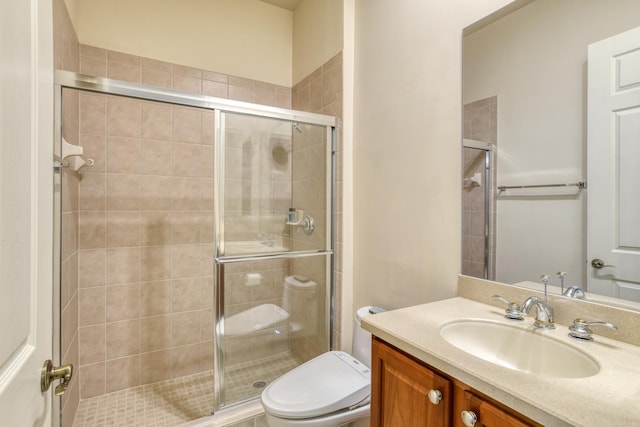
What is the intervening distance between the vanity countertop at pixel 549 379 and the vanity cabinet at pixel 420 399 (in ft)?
0.10

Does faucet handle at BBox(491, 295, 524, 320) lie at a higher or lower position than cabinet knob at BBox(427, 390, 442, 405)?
higher

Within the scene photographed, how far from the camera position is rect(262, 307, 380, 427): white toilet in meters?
1.26

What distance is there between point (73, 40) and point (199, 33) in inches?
31.2

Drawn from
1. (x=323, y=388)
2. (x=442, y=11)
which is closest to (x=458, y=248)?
(x=323, y=388)

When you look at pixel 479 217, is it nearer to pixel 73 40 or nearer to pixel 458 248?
pixel 458 248

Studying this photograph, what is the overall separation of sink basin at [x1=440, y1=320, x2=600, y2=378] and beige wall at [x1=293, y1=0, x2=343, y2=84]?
174 cm

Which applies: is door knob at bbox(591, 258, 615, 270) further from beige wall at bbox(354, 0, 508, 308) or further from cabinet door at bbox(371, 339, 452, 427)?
cabinet door at bbox(371, 339, 452, 427)

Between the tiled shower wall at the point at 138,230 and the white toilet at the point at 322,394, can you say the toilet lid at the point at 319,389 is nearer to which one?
the white toilet at the point at 322,394

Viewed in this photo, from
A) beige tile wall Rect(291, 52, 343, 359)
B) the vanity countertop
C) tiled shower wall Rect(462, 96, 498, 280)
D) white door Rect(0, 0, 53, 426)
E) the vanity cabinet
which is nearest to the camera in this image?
white door Rect(0, 0, 53, 426)

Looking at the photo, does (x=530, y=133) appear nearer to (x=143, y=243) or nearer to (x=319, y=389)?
(x=319, y=389)

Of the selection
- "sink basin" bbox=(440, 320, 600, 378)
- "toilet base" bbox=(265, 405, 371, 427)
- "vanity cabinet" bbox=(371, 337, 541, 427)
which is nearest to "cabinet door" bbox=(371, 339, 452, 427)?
"vanity cabinet" bbox=(371, 337, 541, 427)

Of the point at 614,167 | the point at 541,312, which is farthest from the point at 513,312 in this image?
the point at 614,167

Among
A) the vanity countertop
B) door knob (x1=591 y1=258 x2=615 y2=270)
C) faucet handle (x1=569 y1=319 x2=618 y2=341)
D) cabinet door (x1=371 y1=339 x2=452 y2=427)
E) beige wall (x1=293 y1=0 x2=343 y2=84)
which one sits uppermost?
beige wall (x1=293 y1=0 x2=343 y2=84)

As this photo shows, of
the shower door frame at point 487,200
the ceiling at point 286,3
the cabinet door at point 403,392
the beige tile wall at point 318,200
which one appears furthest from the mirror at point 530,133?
the ceiling at point 286,3
